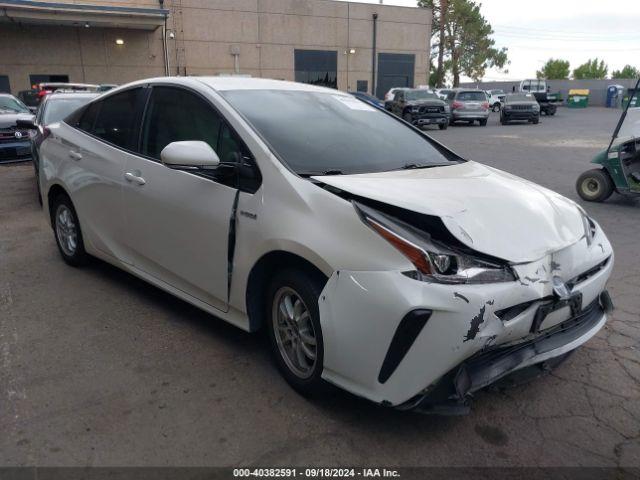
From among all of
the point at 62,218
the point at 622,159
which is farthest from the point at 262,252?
the point at 622,159

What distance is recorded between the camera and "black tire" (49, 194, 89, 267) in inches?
190

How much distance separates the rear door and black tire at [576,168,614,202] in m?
6.46

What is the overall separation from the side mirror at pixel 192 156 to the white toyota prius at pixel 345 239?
1 centimetres

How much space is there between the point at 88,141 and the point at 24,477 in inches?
112

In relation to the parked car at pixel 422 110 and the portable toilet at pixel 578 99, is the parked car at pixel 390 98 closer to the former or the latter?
the parked car at pixel 422 110

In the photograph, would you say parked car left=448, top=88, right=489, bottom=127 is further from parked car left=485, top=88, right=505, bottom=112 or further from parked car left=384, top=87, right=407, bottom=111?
parked car left=485, top=88, right=505, bottom=112

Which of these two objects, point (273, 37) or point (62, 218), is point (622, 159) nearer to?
point (62, 218)

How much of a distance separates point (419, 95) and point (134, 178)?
22796 mm

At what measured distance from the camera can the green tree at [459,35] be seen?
58.8 meters

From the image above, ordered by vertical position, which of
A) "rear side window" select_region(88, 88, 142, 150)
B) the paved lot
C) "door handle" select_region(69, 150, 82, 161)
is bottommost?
the paved lot

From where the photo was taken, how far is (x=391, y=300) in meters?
2.31

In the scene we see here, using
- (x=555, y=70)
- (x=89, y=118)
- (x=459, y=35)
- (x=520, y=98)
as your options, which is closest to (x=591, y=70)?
(x=555, y=70)

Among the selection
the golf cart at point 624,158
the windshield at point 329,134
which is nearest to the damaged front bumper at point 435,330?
the windshield at point 329,134

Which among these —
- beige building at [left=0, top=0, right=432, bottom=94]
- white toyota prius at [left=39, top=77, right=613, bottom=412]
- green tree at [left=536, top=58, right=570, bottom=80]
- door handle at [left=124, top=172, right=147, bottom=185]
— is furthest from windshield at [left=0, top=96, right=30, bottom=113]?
green tree at [left=536, top=58, right=570, bottom=80]
